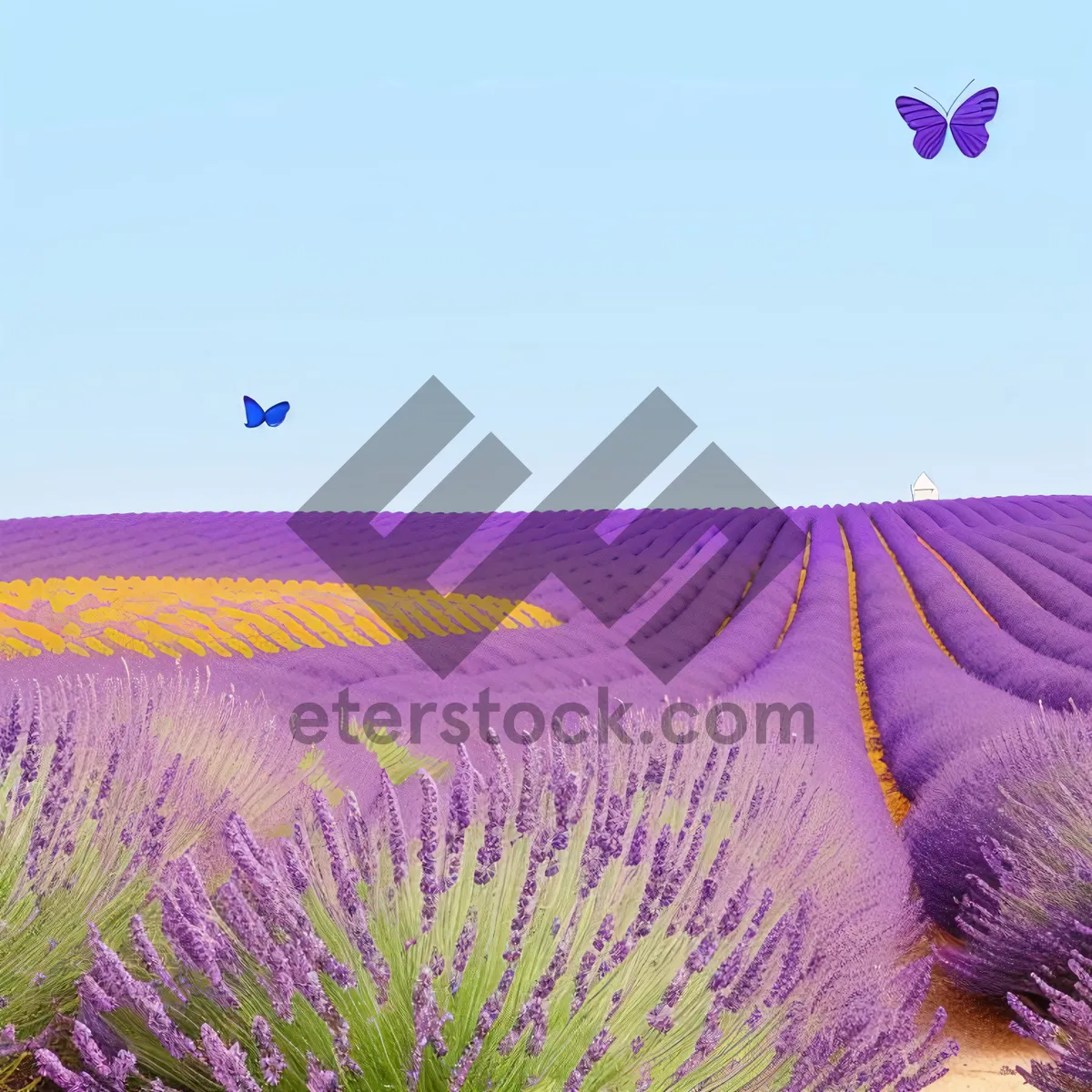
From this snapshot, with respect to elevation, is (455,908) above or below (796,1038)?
above

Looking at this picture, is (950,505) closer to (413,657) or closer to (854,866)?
(413,657)

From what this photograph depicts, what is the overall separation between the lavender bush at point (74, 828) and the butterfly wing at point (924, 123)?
24.3 ft

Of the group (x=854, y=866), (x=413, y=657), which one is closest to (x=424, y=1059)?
(x=854, y=866)

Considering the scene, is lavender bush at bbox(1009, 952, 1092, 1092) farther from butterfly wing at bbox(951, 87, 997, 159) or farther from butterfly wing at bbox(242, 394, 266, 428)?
butterfly wing at bbox(242, 394, 266, 428)

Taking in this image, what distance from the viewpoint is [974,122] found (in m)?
8.92

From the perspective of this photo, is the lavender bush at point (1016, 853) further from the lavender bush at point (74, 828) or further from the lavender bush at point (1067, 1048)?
the lavender bush at point (74, 828)

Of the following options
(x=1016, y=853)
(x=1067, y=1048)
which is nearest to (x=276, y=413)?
(x=1016, y=853)

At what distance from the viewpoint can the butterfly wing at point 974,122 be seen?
8844 millimetres

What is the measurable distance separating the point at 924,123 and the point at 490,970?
8558 mm

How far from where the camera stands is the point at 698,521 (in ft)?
82.1

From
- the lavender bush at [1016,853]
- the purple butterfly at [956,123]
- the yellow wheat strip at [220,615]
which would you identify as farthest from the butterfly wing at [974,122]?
the yellow wheat strip at [220,615]

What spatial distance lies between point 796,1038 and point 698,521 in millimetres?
23275

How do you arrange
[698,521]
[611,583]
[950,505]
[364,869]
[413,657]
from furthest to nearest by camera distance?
1. [950,505]
2. [698,521]
3. [611,583]
4. [413,657]
5. [364,869]

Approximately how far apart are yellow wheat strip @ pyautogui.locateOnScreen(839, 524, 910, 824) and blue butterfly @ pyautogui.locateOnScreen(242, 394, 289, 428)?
7165mm
